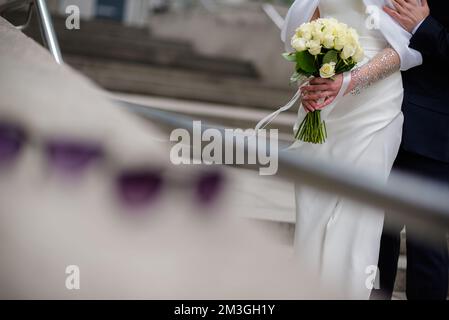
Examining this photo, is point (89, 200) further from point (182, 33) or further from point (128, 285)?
point (182, 33)

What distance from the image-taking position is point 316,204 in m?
2.64

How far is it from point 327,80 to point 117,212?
1.40 metres

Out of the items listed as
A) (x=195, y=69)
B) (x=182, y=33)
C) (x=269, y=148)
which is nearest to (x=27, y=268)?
(x=269, y=148)

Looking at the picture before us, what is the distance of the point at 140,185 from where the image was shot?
108 cm

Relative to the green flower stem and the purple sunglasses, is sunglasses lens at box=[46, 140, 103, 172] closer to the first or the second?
the purple sunglasses

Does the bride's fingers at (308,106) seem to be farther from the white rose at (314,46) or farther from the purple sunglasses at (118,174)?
the purple sunglasses at (118,174)

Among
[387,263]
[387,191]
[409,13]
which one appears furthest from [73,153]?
[387,263]

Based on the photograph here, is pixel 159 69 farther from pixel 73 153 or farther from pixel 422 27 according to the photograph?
pixel 73 153

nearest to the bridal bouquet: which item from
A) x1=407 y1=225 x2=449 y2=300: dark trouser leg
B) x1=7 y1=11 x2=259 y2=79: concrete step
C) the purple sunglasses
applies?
x1=407 y1=225 x2=449 y2=300: dark trouser leg

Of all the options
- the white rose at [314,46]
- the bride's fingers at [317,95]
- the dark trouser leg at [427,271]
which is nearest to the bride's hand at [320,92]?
the bride's fingers at [317,95]

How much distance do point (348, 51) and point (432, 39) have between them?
0.34m

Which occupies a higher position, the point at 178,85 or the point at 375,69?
the point at 178,85

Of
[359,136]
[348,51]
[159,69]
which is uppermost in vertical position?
[159,69]

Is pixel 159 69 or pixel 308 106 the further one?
pixel 159 69
